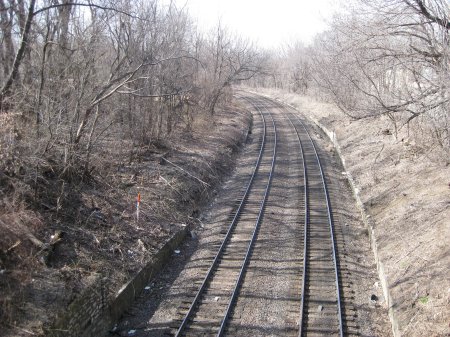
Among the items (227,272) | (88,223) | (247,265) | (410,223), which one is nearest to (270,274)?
(247,265)

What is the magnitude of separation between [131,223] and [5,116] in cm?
482

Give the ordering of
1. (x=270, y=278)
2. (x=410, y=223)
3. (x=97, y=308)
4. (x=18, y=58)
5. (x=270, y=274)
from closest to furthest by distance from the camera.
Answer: (x=97, y=308) < (x=18, y=58) < (x=270, y=278) < (x=270, y=274) < (x=410, y=223)

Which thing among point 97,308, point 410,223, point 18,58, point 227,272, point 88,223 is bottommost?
point 227,272

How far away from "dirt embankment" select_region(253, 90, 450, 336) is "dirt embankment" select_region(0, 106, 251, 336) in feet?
21.4

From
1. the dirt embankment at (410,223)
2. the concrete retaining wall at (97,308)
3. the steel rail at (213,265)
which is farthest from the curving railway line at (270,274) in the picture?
the dirt embankment at (410,223)

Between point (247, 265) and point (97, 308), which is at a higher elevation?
point (97, 308)

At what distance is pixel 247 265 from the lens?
1229 centimetres

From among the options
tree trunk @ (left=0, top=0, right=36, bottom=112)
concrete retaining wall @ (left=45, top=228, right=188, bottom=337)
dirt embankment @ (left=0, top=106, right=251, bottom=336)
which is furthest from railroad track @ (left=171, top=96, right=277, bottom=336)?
tree trunk @ (left=0, top=0, right=36, bottom=112)

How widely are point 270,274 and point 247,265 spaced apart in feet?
2.46

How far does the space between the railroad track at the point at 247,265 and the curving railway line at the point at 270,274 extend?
2 cm

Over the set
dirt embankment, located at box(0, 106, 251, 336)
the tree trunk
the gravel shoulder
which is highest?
the tree trunk

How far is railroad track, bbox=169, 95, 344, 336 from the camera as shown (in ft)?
31.8

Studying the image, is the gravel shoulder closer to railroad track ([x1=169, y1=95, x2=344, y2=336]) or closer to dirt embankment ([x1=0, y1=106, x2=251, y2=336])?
railroad track ([x1=169, y1=95, x2=344, y2=336])

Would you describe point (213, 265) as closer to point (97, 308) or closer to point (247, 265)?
point (247, 265)
